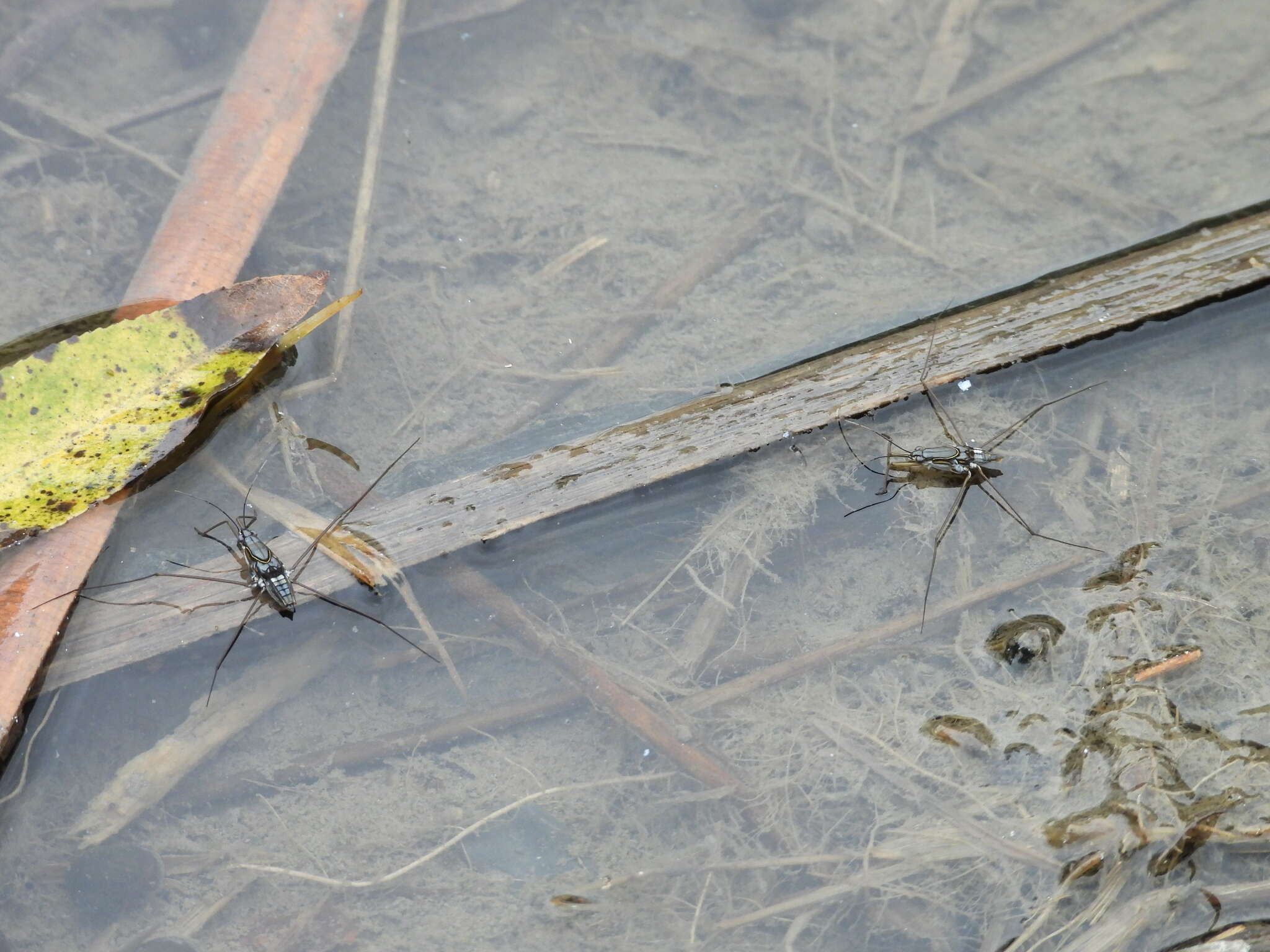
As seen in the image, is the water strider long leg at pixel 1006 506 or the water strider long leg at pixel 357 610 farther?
the water strider long leg at pixel 1006 506

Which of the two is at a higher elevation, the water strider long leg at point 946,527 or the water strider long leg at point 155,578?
the water strider long leg at point 155,578

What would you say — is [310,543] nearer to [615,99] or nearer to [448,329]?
[448,329]

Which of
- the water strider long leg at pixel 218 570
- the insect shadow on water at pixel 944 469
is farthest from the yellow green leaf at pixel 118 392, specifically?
the insect shadow on water at pixel 944 469

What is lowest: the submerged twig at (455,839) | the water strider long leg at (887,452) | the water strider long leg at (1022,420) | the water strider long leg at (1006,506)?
the submerged twig at (455,839)

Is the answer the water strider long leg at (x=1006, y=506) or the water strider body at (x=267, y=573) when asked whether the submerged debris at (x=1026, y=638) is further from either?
the water strider body at (x=267, y=573)

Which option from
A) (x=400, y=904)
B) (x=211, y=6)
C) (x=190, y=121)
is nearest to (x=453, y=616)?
(x=400, y=904)

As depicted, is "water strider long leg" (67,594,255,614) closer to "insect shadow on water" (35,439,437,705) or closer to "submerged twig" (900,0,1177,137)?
"insect shadow on water" (35,439,437,705)

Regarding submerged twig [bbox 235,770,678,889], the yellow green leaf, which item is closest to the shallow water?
submerged twig [bbox 235,770,678,889]
